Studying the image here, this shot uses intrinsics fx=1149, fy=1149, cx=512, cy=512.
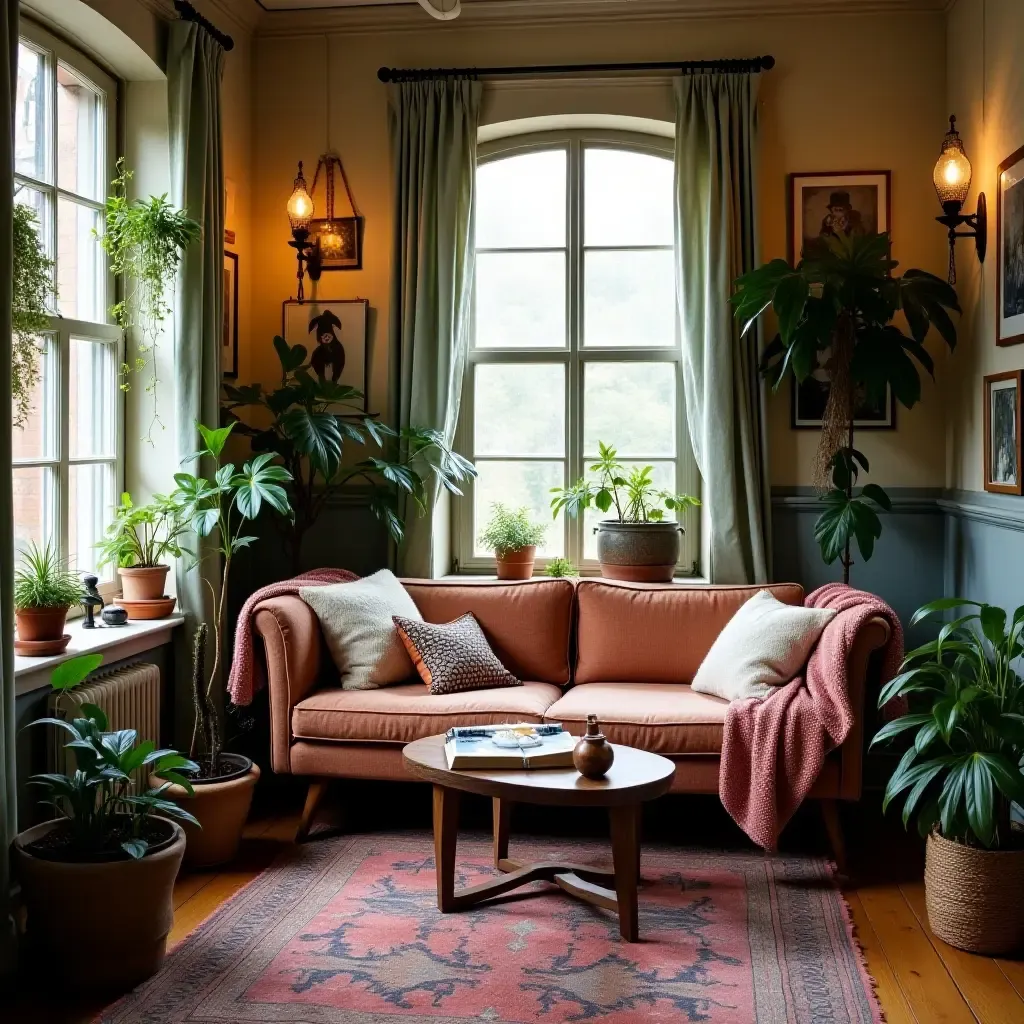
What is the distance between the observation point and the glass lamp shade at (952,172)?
4098 millimetres

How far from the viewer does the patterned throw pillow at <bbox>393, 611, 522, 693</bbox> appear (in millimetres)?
3977

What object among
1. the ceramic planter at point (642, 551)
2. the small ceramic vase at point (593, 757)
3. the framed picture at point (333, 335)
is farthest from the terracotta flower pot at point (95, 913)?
the framed picture at point (333, 335)

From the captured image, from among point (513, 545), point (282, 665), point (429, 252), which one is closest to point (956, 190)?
point (429, 252)

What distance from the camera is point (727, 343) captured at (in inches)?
179

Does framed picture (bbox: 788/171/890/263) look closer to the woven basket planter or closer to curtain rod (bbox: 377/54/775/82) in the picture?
curtain rod (bbox: 377/54/775/82)

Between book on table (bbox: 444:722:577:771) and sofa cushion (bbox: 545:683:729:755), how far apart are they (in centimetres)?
39

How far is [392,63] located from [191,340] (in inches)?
63.7

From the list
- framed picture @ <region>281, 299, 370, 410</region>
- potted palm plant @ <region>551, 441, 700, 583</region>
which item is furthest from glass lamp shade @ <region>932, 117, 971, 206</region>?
framed picture @ <region>281, 299, 370, 410</region>

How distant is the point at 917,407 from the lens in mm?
4594

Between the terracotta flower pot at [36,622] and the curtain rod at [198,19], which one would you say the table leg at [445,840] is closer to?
the terracotta flower pot at [36,622]

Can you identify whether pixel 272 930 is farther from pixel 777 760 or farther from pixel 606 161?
pixel 606 161

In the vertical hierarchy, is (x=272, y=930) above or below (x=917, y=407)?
below

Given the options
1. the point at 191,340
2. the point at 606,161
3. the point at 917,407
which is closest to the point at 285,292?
the point at 191,340

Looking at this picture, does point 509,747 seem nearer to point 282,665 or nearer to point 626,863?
point 626,863
